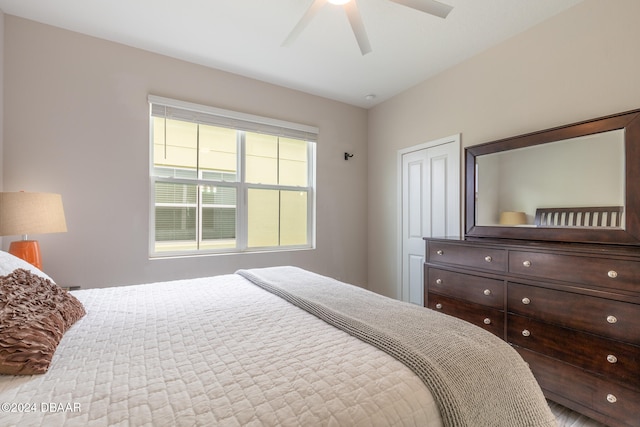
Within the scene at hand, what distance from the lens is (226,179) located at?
316 cm

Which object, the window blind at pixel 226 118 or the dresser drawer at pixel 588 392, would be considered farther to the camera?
the window blind at pixel 226 118

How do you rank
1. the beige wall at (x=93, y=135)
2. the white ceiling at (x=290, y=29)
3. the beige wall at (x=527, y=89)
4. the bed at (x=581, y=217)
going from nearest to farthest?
the bed at (x=581, y=217) < the beige wall at (x=527, y=89) < the white ceiling at (x=290, y=29) < the beige wall at (x=93, y=135)

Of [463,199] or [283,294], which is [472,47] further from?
[283,294]

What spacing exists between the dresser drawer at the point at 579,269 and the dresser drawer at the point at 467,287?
187mm

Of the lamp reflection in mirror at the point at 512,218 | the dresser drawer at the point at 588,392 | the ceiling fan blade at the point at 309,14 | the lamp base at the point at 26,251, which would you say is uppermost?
the ceiling fan blade at the point at 309,14

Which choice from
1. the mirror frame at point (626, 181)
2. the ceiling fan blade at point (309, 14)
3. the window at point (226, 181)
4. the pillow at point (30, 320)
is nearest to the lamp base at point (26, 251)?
the window at point (226, 181)

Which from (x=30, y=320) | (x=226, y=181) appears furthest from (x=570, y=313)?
(x=226, y=181)

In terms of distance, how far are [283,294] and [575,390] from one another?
5.55 ft

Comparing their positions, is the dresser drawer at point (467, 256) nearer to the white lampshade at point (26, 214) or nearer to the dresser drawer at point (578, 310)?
the dresser drawer at point (578, 310)

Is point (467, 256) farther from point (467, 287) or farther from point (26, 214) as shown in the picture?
point (26, 214)

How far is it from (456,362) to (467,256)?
146 cm

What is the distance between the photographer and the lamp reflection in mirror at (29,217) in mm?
1829

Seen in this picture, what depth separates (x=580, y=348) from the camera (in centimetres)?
160

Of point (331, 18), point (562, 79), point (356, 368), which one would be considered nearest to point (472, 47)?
point (562, 79)
